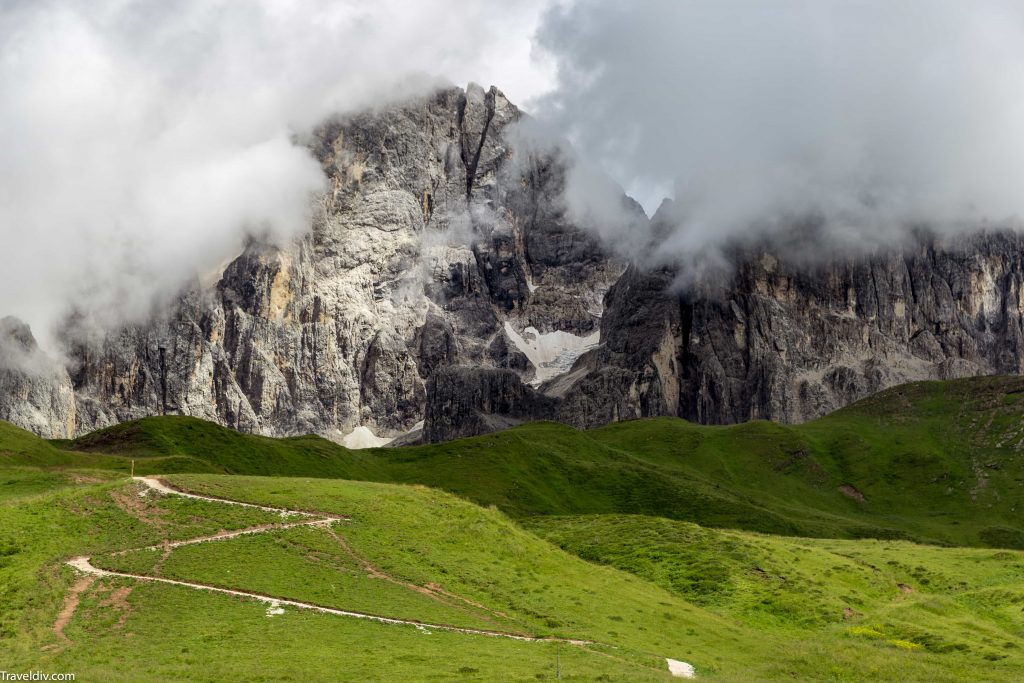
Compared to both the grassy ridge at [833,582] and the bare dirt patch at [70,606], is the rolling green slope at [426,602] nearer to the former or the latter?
the bare dirt patch at [70,606]

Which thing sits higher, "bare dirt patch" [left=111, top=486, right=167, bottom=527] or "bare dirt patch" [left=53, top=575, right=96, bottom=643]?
"bare dirt patch" [left=111, top=486, right=167, bottom=527]

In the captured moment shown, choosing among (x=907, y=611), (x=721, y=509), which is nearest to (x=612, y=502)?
(x=721, y=509)

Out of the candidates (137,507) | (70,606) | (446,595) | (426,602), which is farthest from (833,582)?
(70,606)

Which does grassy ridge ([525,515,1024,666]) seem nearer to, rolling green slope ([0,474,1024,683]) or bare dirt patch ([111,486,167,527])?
rolling green slope ([0,474,1024,683])

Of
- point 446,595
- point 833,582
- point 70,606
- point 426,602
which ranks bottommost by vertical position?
point 833,582

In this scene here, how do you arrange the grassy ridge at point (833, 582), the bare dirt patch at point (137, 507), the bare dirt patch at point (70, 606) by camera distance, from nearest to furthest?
the bare dirt patch at point (70, 606) < the bare dirt patch at point (137, 507) < the grassy ridge at point (833, 582)

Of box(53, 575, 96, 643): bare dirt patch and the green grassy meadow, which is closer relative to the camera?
the green grassy meadow

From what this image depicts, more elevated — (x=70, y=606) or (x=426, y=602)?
(x=70, y=606)

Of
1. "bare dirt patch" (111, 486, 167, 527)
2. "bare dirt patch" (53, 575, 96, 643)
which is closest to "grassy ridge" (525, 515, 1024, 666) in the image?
Result: "bare dirt patch" (111, 486, 167, 527)

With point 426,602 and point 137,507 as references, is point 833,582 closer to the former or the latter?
point 426,602

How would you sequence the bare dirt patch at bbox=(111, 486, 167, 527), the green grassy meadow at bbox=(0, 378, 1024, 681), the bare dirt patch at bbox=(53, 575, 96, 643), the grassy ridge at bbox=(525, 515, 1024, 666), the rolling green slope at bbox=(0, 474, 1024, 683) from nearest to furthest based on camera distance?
the rolling green slope at bbox=(0, 474, 1024, 683) → the green grassy meadow at bbox=(0, 378, 1024, 681) → the bare dirt patch at bbox=(53, 575, 96, 643) → the bare dirt patch at bbox=(111, 486, 167, 527) → the grassy ridge at bbox=(525, 515, 1024, 666)

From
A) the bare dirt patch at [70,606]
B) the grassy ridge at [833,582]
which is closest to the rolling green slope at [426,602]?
the bare dirt patch at [70,606]

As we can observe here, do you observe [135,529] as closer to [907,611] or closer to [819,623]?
[819,623]

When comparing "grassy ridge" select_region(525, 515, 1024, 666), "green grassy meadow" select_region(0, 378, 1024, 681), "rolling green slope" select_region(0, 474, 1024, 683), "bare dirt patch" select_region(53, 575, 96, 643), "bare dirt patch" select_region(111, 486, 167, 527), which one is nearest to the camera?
"rolling green slope" select_region(0, 474, 1024, 683)
